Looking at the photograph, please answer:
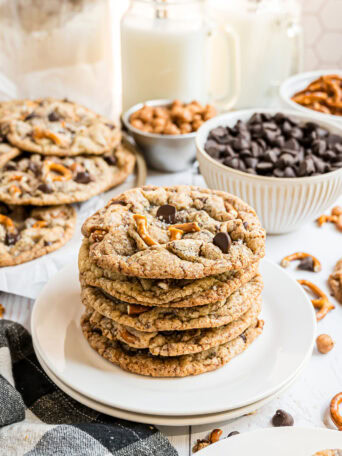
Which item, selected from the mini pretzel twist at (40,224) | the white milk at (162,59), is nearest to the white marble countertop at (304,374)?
the mini pretzel twist at (40,224)

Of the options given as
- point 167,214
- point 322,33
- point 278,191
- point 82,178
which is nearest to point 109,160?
point 82,178

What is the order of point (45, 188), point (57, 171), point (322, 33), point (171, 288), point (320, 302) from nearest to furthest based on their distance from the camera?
point (171, 288), point (320, 302), point (45, 188), point (57, 171), point (322, 33)

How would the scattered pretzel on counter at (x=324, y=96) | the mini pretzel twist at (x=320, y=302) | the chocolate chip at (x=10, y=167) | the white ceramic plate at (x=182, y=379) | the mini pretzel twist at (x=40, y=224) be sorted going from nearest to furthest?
the white ceramic plate at (x=182, y=379), the mini pretzel twist at (x=320, y=302), the mini pretzel twist at (x=40, y=224), the chocolate chip at (x=10, y=167), the scattered pretzel on counter at (x=324, y=96)

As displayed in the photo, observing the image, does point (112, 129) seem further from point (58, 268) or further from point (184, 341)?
point (184, 341)

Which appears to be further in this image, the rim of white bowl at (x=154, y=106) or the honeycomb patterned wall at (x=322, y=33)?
the honeycomb patterned wall at (x=322, y=33)

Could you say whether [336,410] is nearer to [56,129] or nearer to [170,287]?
[170,287]

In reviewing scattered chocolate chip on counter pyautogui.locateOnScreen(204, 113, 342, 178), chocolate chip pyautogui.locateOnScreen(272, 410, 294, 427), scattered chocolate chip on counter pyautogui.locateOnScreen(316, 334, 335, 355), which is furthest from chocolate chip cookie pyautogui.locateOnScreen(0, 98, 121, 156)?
chocolate chip pyautogui.locateOnScreen(272, 410, 294, 427)

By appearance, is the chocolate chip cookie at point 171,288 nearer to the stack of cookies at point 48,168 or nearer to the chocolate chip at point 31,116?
the stack of cookies at point 48,168
